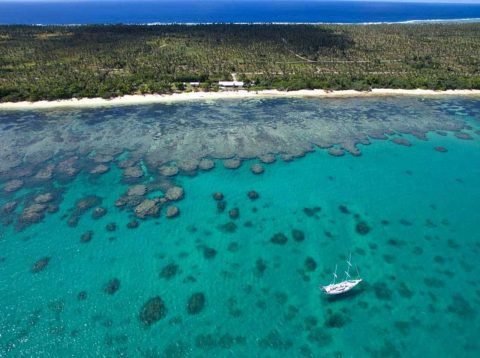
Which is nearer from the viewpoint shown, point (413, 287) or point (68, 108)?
point (413, 287)

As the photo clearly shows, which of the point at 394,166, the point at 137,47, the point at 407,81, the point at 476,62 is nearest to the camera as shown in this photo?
the point at 394,166

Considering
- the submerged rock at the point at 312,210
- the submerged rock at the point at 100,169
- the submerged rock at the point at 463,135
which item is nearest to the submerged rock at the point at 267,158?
the submerged rock at the point at 312,210

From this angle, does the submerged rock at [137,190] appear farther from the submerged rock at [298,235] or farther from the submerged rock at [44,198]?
the submerged rock at [298,235]

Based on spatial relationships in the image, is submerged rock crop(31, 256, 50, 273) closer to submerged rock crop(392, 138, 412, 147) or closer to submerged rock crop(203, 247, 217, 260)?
submerged rock crop(203, 247, 217, 260)

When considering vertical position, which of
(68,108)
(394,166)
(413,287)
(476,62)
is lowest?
(413,287)

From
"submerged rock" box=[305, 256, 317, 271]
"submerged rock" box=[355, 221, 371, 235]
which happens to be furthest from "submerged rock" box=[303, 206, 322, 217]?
Result: "submerged rock" box=[305, 256, 317, 271]

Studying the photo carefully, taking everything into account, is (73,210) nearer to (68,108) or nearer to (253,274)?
(253,274)

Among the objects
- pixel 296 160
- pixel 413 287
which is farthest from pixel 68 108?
pixel 413 287
